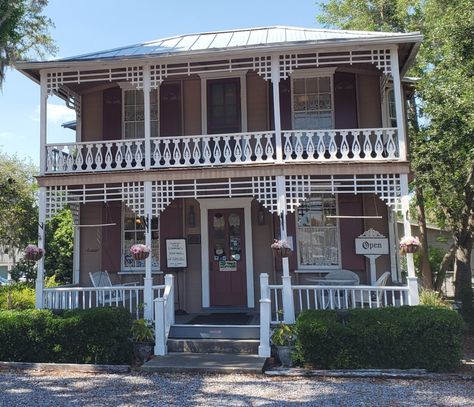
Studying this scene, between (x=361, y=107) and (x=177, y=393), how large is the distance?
25.3 feet

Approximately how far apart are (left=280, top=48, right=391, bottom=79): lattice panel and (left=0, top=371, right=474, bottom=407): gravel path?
5.87 meters

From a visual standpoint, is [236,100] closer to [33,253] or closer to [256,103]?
[256,103]

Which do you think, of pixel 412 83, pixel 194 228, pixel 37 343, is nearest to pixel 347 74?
pixel 412 83

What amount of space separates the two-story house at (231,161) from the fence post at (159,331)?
0.65 metres

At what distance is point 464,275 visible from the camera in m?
13.1

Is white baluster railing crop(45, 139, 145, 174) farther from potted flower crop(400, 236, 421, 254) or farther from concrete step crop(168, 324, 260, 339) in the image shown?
potted flower crop(400, 236, 421, 254)

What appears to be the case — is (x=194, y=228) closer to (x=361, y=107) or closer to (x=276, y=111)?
(x=276, y=111)

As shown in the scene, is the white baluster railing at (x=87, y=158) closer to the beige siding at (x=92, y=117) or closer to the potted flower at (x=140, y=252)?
the beige siding at (x=92, y=117)

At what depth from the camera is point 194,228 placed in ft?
37.3

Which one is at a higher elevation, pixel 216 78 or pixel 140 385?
pixel 216 78

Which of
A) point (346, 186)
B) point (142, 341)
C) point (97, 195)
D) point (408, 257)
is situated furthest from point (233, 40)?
point (142, 341)

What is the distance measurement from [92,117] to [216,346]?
22.0 ft

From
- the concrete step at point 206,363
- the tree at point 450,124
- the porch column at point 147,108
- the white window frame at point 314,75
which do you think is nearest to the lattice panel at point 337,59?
the white window frame at point 314,75

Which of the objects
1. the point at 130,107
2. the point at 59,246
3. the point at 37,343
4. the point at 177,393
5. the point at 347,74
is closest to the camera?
the point at 177,393
